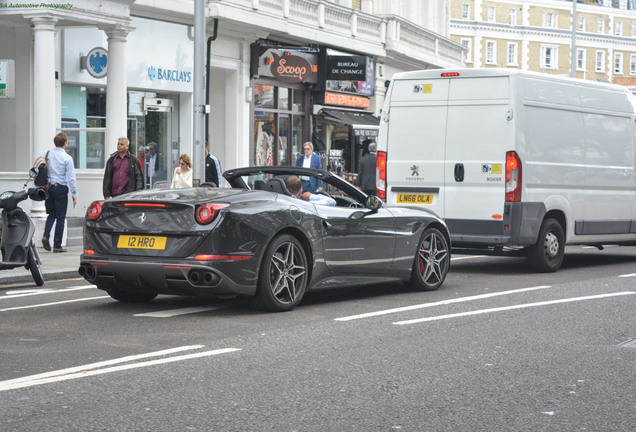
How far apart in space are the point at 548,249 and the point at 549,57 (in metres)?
84.3

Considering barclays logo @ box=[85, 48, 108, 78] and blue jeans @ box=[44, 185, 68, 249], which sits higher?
barclays logo @ box=[85, 48, 108, 78]

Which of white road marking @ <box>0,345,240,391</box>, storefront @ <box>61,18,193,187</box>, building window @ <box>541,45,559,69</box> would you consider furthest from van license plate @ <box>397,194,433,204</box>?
building window @ <box>541,45,559,69</box>

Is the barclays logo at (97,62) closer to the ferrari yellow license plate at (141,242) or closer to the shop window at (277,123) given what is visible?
the shop window at (277,123)

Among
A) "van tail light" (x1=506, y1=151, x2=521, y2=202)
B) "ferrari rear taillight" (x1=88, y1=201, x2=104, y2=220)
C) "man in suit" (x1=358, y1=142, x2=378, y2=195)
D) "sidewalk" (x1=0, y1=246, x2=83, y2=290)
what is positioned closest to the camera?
"ferrari rear taillight" (x1=88, y1=201, x2=104, y2=220)

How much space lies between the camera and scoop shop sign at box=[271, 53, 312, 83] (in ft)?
90.6

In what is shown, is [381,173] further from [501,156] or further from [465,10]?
[465,10]

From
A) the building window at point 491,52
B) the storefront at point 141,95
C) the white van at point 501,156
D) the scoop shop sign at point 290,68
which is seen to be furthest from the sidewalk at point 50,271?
the building window at point 491,52

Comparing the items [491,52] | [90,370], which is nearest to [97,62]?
[90,370]

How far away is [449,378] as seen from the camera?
6.46 meters

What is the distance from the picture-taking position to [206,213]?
888cm

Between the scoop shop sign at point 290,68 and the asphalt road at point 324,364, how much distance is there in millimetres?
17275

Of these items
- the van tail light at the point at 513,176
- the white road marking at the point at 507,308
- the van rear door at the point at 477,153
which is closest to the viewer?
the white road marking at the point at 507,308

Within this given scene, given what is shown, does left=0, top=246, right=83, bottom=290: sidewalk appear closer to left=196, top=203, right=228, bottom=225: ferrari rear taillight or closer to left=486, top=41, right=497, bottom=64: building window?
left=196, top=203, right=228, bottom=225: ferrari rear taillight

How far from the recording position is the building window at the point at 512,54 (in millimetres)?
94312
